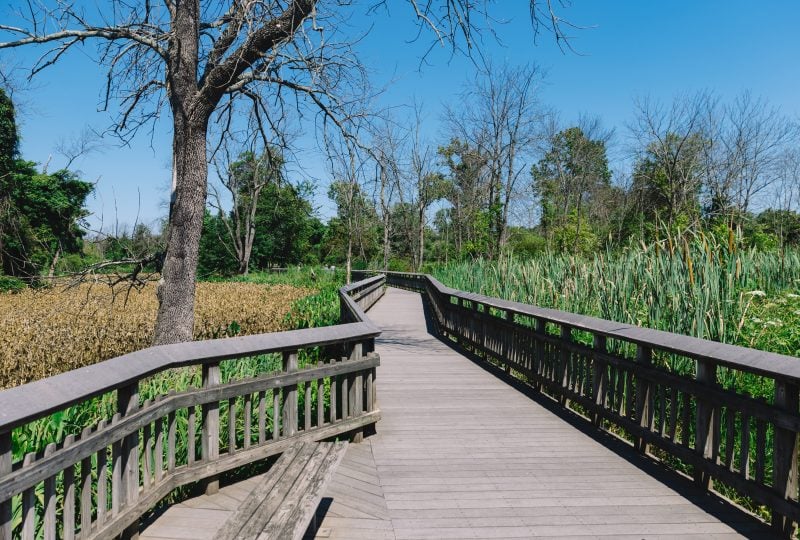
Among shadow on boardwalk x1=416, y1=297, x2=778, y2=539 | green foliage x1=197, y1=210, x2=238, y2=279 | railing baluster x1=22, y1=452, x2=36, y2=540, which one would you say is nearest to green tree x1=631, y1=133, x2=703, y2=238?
shadow on boardwalk x1=416, y1=297, x2=778, y2=539

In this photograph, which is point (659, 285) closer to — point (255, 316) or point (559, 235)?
point (255, 316)

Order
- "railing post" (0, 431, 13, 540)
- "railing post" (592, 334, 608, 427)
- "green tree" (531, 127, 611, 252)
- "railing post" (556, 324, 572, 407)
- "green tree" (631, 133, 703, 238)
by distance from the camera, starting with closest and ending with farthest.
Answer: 1. "railing post" (0, 431, 13, 540)
2. "railing post" (592, 334, 608, 427)
3. "railing post" (556, 324, 572, 407)
4. "green tree" (631, 133, 703, 238)
5. "green tree" (531, 127, 611, 252)

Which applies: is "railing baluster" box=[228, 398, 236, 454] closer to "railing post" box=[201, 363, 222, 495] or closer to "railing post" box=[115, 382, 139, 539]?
"railing post" box=[201, 363, 222, 495]

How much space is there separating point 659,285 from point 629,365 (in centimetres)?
130

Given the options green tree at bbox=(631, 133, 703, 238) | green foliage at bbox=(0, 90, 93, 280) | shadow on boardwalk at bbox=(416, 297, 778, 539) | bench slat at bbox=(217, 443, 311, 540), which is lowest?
shadow on boardwalk at bbox=(416, 297, 778, 539)

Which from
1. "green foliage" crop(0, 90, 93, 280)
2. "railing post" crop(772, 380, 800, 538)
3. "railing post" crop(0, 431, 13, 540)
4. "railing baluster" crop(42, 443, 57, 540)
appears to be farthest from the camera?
"green foliage" crop(0, 90, 93, 280)

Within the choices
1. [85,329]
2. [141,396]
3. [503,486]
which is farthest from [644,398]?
[85,329]

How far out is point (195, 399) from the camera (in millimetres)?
3705

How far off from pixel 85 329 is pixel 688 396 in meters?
10.7

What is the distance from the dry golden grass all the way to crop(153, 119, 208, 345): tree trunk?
3.11 feet

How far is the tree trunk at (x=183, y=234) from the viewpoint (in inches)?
301

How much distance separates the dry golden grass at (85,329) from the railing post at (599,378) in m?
6.34

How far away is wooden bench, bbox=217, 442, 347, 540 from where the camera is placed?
2492 mm

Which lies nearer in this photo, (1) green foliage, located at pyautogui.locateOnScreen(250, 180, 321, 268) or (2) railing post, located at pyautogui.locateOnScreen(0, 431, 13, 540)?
(2) railing post, located at pyautogui.locateOnScreen(0, 431, 13, 540)
